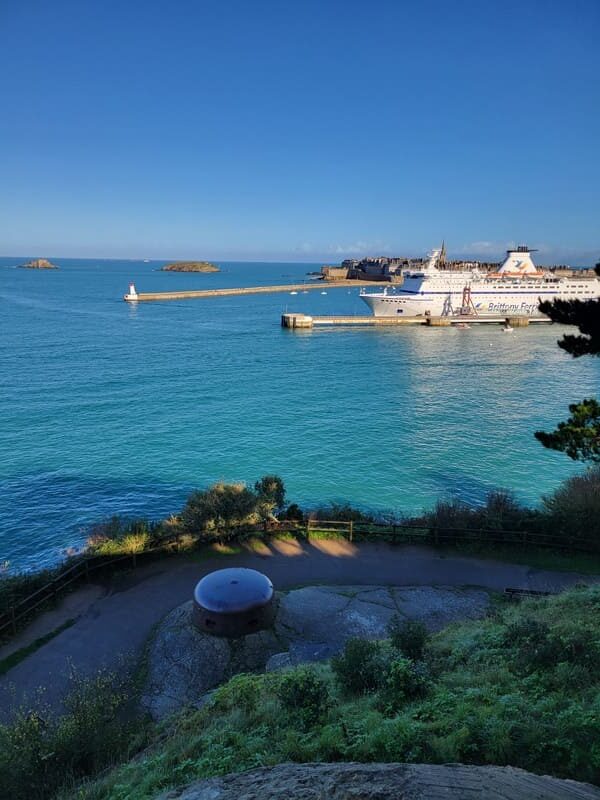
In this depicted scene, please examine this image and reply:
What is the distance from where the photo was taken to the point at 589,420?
9.70 metres

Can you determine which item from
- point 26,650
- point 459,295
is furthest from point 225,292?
point 26,650

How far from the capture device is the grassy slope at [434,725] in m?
5.66

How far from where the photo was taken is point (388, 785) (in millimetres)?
4871

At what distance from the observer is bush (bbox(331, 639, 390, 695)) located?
7.88m

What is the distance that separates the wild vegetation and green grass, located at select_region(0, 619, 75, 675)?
2.93 m


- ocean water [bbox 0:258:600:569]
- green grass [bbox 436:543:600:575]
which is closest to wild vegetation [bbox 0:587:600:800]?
green grass [bbox 436:543:600:575]

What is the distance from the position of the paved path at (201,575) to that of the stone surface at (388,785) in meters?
6.51

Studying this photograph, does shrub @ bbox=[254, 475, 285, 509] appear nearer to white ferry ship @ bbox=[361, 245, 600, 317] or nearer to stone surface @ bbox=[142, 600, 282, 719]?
stone surface @ bbox=[142, 600, 282, 719]

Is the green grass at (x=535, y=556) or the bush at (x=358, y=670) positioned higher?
the bush at (x=358, y=670)

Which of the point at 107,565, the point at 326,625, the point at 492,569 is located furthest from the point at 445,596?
the point at 107,565

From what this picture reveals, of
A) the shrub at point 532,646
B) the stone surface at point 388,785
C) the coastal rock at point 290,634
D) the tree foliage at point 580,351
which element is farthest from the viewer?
the coastal rock at point 290,634

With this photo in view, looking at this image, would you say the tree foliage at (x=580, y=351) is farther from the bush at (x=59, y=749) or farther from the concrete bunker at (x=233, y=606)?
the bush at (x=59, y=749)

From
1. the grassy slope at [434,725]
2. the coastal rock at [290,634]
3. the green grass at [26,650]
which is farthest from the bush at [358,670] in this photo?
the green grass at [26,650]

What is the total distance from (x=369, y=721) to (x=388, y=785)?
1.52m
